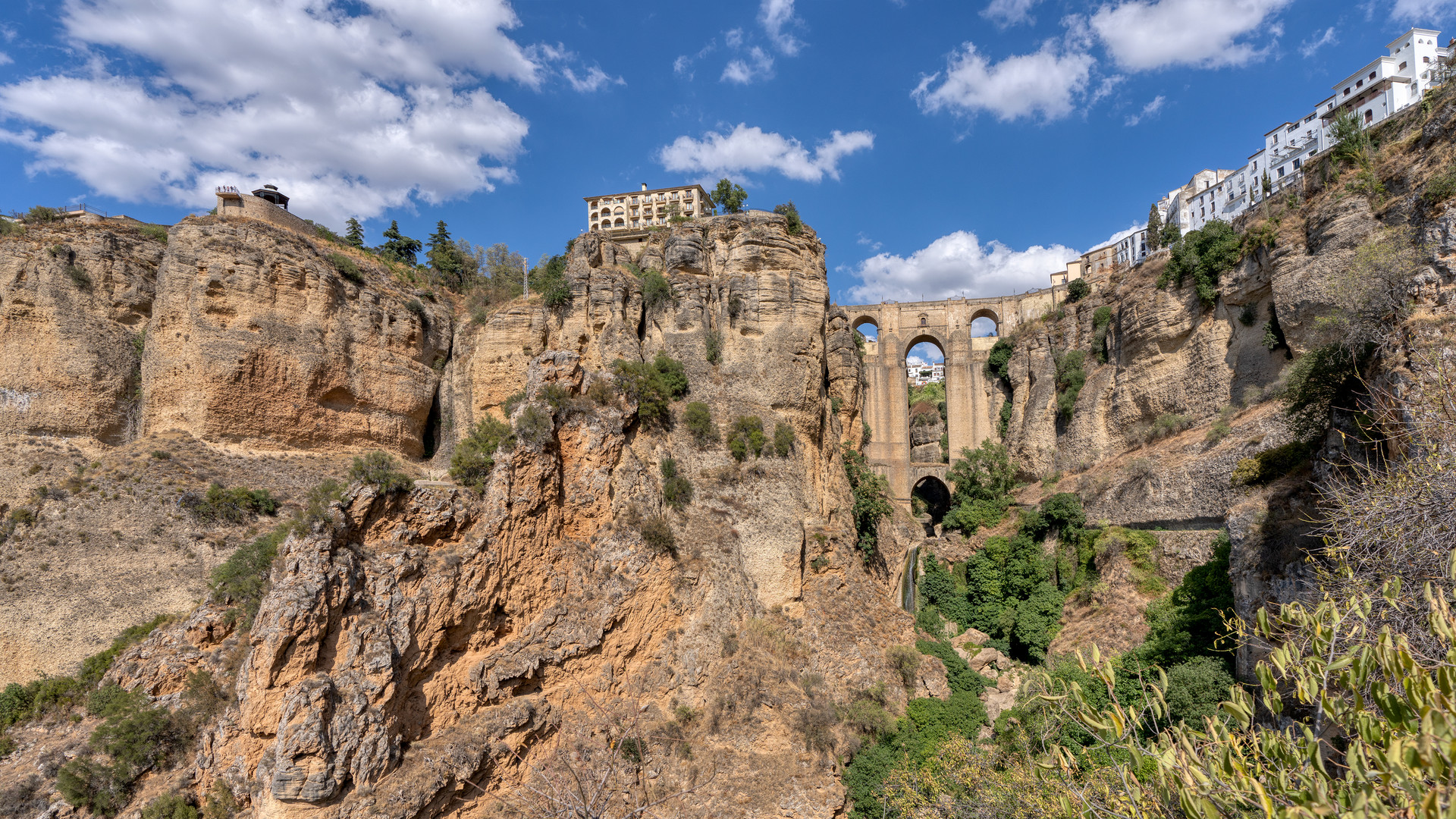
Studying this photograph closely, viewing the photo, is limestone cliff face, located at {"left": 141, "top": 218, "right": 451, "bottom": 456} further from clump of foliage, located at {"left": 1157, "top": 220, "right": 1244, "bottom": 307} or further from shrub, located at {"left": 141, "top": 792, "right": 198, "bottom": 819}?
clump of foliage, located at {"left": 1157, "top": 220, "right": 1244, "bottom": 307}

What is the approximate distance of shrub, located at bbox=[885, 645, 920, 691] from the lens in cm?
1661

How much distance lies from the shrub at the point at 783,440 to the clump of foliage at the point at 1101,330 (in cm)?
1775

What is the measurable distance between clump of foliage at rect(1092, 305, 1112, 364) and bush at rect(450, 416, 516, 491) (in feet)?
82.6

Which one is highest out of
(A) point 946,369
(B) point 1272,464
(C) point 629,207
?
(C) point 629,207

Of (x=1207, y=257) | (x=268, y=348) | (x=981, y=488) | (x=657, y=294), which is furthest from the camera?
(x=981, y=488)

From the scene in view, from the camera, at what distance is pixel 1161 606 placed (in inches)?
684

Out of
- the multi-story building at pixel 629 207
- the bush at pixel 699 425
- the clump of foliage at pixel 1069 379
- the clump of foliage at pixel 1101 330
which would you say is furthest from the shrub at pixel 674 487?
the multi-story building at pixel 629 207

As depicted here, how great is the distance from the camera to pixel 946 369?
109 ft

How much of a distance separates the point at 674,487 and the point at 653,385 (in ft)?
9.44

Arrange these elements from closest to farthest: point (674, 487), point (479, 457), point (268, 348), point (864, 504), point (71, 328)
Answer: point (479, 457)
point (674, 487)
point (71, 328)
point (268, 348)
point (864, 504)

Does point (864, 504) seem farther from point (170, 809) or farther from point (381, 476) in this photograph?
point (170, 809)

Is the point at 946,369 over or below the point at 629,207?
below

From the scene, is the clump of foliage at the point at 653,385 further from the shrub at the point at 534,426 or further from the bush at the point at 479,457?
the bush at the point at 479,457

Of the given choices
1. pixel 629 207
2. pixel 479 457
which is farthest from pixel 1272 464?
pixel 629 207
